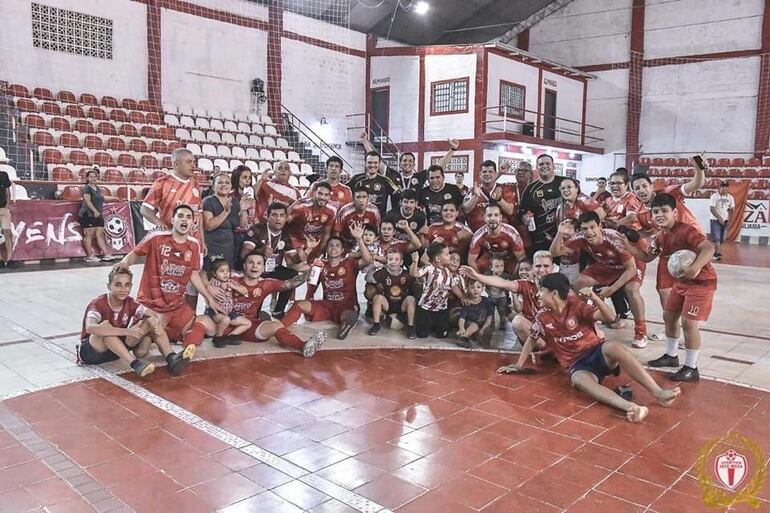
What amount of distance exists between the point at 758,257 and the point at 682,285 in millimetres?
11443

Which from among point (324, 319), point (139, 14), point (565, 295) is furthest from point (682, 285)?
point (139, 14)

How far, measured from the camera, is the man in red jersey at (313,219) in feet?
22.4

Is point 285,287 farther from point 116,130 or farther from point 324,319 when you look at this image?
point 116,130

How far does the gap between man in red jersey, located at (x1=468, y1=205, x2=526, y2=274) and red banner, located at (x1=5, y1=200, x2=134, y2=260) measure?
8.10 m

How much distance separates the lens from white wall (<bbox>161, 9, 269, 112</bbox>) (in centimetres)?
1759

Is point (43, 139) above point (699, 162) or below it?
above

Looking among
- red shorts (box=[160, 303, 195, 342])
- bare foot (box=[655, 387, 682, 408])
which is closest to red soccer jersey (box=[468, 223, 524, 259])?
bare foot (box=[655, 387, 682, 408])

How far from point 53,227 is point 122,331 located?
24.6 ft

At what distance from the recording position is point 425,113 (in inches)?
838

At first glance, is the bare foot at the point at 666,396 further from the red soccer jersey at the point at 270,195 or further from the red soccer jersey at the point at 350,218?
the red soccer jersey at the point at 270,195

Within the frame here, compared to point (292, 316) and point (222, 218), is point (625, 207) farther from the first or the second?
point (222, 218)

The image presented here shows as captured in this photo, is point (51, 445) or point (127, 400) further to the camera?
point (127, 400)

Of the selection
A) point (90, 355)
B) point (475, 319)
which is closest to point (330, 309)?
point (475, 319)

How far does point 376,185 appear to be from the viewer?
24.7 ft
